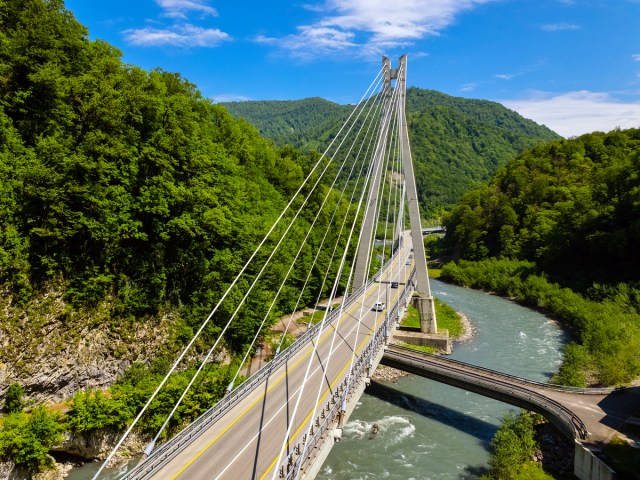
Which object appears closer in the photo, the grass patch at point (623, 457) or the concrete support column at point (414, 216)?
the grass patch at point (623, 457)

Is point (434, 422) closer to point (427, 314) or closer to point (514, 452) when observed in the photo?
point (514, 452)

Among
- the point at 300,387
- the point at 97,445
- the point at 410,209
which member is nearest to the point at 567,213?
the point at 410,209

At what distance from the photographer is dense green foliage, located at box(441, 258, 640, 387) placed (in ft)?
93.8

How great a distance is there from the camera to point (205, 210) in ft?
90.4

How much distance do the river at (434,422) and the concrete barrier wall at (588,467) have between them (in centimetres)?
444

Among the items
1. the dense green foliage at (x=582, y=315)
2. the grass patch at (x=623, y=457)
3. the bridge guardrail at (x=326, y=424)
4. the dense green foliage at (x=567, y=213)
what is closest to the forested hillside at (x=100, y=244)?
the bridge guardrail at (x=326, y=424)

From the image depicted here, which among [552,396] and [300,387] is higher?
[300,387]

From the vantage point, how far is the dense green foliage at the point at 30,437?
1742 centimetres

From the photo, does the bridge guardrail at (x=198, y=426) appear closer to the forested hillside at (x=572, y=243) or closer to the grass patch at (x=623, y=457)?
the grass patch at (x=623, y=457)

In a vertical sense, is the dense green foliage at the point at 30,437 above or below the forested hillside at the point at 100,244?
below

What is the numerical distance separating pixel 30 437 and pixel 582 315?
48855 millimetres

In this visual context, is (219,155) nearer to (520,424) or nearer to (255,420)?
(255,420)

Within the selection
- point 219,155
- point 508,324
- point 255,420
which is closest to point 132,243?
point 219,155

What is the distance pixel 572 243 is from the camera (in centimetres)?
6116
